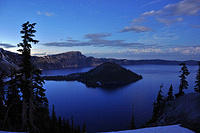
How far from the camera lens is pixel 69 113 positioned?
102062 millimetres

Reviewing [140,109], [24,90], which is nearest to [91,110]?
[140,109]

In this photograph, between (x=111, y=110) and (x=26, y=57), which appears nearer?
(x=26, y=57)

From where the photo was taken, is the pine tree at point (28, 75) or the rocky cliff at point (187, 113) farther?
the rocky cliff at point (187, 113)

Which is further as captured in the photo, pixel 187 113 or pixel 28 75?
pixel 187 113

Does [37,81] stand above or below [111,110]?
above

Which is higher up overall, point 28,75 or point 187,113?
point 28,75

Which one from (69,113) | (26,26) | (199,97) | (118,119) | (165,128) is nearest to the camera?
(165,128)

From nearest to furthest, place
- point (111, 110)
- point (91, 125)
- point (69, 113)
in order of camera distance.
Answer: point (91, 125), point (69, 113), point (111, 110)

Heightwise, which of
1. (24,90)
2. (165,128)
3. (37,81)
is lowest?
(165,128)

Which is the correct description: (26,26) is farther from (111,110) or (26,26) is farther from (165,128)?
(111,110)

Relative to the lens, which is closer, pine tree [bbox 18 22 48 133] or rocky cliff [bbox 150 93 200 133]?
pine tree [bbox 18 22 48 133]

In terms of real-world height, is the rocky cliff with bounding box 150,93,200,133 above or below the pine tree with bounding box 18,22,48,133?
below

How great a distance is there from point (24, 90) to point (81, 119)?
8492 cm

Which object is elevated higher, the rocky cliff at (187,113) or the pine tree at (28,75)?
the pine tree at (28,75)
